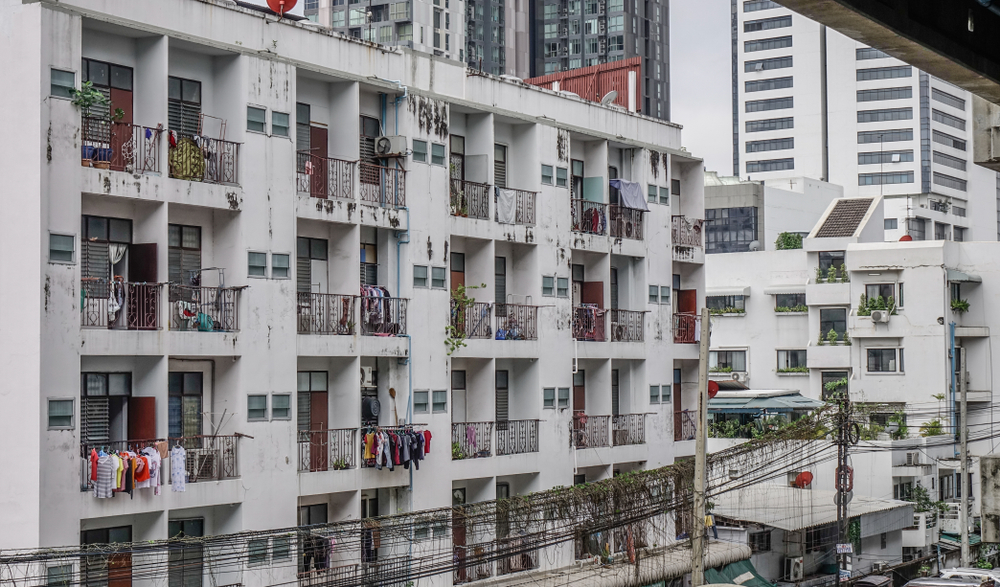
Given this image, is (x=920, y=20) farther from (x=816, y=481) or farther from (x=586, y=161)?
(x=816, y=481)

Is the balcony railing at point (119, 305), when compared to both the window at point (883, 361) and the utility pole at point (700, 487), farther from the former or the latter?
the window at point (883, 361)

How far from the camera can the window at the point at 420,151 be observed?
28000mm

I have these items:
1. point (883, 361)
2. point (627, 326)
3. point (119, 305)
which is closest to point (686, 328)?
point (627, 326)

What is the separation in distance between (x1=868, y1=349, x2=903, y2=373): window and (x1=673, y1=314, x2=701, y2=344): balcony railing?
1906 centimetres

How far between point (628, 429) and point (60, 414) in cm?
1696

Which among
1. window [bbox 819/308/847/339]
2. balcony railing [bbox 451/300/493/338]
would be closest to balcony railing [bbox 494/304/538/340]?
balcony railing [bbox 451/300/493/338]

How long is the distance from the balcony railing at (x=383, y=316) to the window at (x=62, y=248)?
268 inches

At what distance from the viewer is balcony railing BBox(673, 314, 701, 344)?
36.8m

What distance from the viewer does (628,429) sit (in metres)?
34.3

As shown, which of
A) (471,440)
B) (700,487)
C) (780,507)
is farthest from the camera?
(780,507)

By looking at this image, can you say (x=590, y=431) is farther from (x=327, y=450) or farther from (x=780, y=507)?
(x=780, y=507)

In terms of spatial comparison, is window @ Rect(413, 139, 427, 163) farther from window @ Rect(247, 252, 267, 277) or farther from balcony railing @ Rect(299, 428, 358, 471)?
balcony railing @ Rect(299, 428, 358, 471)
